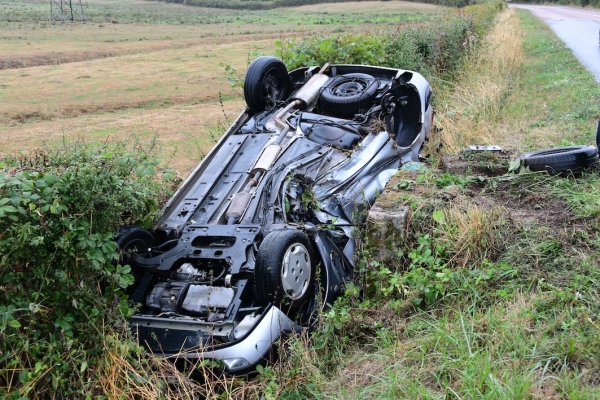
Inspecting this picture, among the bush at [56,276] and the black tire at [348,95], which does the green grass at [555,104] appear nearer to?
the black tire at [348,95]

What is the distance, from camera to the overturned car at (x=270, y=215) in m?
3.43

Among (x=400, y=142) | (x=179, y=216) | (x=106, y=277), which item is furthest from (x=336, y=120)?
(x=106, y=277)

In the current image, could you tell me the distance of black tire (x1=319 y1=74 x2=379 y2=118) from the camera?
6.06m

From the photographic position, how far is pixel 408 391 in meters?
2.70

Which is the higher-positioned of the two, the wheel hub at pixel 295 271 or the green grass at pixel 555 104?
the green grass at pixel 555 104

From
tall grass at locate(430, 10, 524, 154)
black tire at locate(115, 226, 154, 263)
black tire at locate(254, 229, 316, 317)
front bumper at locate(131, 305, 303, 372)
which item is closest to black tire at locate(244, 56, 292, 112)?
tall grass at locate(430, 10, 524, 154)

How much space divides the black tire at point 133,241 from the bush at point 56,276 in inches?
24.4

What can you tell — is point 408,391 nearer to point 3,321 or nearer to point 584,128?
point 3,321

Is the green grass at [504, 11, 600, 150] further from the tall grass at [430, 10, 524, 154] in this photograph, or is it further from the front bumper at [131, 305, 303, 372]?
the front bumper at [131, 305, 303, 372]

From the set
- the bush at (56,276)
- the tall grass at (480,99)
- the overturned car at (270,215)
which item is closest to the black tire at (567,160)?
the overturned car at (270,215)

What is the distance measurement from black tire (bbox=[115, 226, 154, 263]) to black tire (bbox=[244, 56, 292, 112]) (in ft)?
7.63

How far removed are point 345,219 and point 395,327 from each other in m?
1.36

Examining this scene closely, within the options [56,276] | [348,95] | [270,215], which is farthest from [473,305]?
[348,95]

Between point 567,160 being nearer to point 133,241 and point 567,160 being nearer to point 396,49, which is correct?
point 133,241
